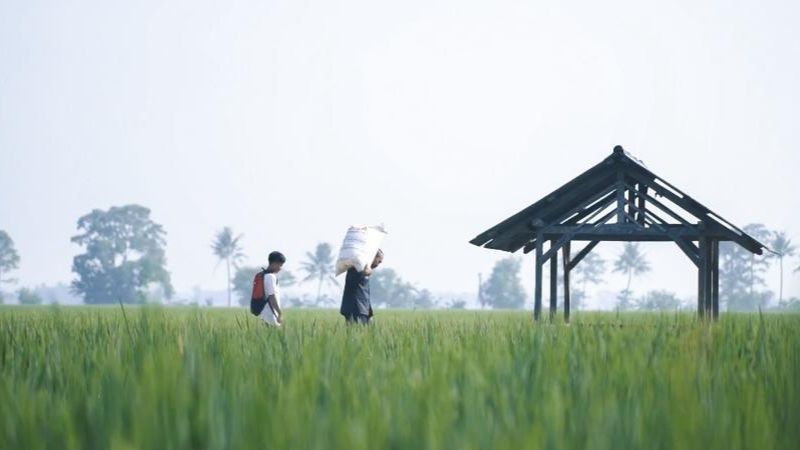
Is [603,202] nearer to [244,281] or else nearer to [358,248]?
[358,248]

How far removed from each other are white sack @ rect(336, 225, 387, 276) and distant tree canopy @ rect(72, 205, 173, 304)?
123 metres

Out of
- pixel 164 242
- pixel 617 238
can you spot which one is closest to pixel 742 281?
pixel 164 242

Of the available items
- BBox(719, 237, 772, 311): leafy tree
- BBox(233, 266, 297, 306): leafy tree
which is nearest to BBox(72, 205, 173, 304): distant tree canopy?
BBox(233, 266, 297, 306): leafy tree

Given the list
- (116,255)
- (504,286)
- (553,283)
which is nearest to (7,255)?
(116,255)

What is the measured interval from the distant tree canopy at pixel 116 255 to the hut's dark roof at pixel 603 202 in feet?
389

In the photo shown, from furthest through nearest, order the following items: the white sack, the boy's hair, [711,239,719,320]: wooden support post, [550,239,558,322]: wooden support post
Answer: [711,239,719,320]: wooden support post → [550,239,558,322]: wooden support post → the white sack → the boy's hair

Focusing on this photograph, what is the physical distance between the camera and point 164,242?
16138cm

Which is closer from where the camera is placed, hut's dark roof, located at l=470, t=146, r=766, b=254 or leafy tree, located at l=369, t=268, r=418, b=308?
hut's dark roof, located at l=470, t=146, r=766, b=254

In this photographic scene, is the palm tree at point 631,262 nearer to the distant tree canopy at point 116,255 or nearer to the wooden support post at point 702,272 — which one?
the distant tree canopy at point 116,255

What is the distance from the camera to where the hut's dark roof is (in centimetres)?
1786

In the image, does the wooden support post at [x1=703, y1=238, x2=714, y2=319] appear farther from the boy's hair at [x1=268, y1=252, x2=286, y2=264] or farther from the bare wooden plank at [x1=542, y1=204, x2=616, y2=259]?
the boy's hair at [x1=268, y1=252, x2=286, y2=264]

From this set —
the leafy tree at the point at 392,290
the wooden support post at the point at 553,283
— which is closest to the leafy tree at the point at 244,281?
the leafy tree at the point at 392,290

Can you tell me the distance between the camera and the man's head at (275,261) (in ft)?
41.4

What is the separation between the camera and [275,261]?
41.7 ft
